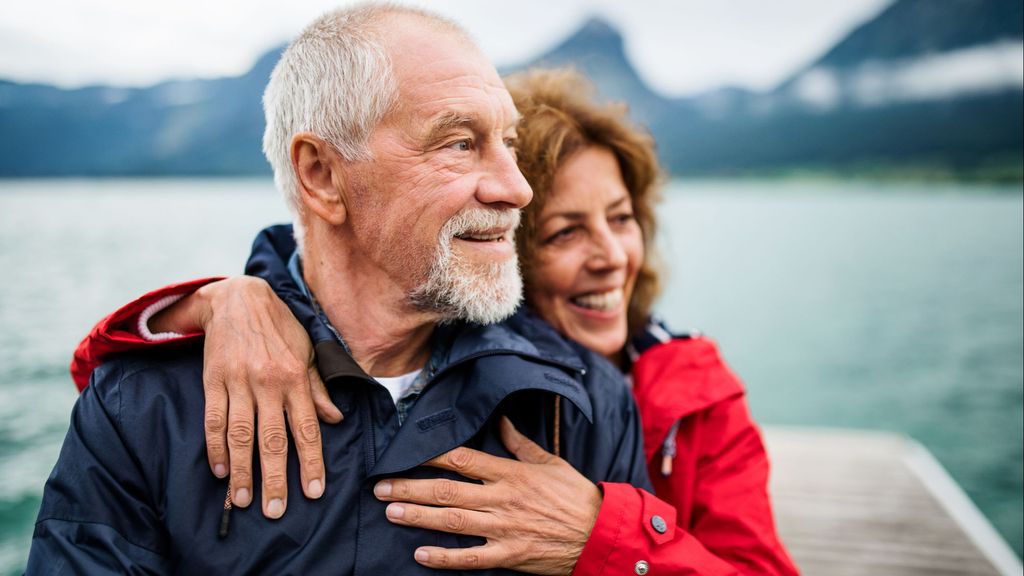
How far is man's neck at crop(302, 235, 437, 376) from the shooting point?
1.86m

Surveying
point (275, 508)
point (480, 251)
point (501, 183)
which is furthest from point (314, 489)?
point (501, 183)

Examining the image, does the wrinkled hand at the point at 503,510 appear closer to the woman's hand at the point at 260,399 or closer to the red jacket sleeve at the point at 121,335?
the woman's hand at the point at 260,399

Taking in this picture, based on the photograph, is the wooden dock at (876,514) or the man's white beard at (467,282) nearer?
the man's white beard at (467,282)

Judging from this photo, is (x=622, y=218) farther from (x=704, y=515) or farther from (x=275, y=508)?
(x=275, y=508)

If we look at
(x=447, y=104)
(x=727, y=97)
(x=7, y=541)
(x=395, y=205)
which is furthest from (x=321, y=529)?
(x=727, y=97)

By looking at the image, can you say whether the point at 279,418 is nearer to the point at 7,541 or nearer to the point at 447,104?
the point at 447,104

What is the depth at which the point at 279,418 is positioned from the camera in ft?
5.05

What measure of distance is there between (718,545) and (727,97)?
95.1 metres

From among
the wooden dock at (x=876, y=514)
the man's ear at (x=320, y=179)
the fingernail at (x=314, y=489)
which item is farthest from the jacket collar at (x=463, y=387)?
the wooden dock at (x=876, y=514)

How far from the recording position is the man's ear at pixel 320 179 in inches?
70.2

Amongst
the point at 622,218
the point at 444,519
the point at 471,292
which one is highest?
the point at 622,218

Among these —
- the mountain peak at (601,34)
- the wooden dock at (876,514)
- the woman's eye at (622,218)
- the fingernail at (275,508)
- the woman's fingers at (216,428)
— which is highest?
the mountain peak at (601,34)

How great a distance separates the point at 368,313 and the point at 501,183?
20.5 inches

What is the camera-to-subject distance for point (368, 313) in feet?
6.14
